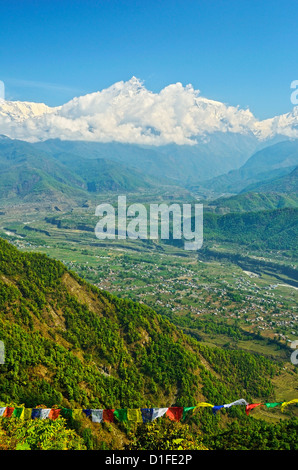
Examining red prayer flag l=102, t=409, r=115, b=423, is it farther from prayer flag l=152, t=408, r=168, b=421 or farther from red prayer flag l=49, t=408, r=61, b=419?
red prayer flag l=49, t=408, r=61, b=419

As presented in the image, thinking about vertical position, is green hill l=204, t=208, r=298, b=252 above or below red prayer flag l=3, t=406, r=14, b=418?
above

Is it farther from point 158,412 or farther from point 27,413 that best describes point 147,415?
point 27,413

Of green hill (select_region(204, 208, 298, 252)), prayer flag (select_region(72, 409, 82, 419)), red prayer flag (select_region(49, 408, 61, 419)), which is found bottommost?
prayer flag (select_region(72, 409, 82, 419))

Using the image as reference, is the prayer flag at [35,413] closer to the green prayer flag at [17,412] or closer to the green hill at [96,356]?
the green prayer flag at [17,412]

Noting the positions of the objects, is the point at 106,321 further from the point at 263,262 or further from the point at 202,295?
the point at 263,262

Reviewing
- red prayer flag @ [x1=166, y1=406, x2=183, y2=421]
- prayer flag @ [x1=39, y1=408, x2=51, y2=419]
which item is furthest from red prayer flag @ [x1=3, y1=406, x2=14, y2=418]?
red prayer flag @ [x1=166, y1=406, x2=183, y2=421]

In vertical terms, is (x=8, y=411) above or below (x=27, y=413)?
above

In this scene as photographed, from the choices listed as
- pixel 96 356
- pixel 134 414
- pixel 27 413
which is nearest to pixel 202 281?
pixel 96 356

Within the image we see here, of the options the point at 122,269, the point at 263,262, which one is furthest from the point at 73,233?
the point at 263,262

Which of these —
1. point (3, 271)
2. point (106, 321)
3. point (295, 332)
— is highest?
point (3, 271)

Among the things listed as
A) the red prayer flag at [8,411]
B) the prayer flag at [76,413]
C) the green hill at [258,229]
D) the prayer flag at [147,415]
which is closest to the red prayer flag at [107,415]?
the prayer flag at [147,415]

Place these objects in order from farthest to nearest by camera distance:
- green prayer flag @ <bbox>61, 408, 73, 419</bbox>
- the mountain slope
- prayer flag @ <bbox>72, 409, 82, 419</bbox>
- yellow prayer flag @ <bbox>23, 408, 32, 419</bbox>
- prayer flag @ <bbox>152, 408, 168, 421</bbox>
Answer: the mountain slope
prayer flag @ <bbox>72, 409, 82, 419</bbox>
green prayer flag @ <bbox>61, 408, 73, 419</bbox>
prayer flag @ <bbox>152, 408, 168, 421</bbox>
yellow prayer flag @ <bbox>23, 408, 32, 419</bbox>
